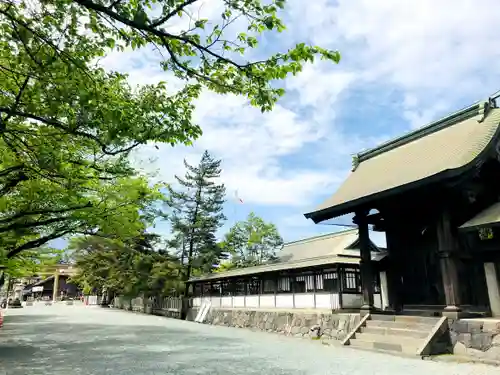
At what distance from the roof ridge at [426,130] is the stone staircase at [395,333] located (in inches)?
264

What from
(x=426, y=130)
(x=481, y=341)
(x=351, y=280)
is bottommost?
(x=481, y=341)

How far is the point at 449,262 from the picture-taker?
33.1 feet

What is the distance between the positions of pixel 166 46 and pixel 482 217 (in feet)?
29.6

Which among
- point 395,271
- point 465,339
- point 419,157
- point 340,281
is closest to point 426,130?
Answer: point 419,157

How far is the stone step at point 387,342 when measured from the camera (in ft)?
32.1

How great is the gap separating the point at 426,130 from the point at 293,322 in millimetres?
9610

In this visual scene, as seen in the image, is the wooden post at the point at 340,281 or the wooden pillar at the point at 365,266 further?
the wooden post at the point at 340,281

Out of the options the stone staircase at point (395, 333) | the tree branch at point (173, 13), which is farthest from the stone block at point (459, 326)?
the tree branch at point (173, 13)

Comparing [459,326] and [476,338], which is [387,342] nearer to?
[459,326]

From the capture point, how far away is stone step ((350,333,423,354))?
32.1ft

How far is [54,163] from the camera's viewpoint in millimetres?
6027

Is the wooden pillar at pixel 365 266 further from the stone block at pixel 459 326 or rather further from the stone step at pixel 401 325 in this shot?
the stone block at pixel 459 326

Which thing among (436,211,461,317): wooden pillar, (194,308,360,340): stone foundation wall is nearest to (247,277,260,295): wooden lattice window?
(194,308,360,340): stone foundation wall

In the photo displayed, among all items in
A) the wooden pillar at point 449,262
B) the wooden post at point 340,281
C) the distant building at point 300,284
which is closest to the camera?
the wooden pillar at point 449,262
